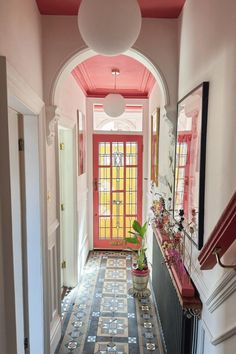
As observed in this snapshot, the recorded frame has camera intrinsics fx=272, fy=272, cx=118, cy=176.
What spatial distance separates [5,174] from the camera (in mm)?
1238

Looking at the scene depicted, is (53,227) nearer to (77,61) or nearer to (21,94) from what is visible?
(21,94)

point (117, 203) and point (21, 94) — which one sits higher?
point (21, 94)

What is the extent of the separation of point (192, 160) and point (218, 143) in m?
0.34

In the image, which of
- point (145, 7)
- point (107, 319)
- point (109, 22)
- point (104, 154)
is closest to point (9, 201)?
point (109, 22)

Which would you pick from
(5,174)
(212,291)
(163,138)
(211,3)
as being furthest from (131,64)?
(212,291)

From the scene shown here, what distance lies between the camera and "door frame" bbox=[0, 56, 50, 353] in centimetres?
123

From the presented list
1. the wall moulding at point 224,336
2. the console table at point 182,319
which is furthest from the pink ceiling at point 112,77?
the wall moulding at point 224,336

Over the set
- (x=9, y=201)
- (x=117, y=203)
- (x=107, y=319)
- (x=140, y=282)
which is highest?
(x=9, y=201)

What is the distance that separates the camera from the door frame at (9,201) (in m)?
1.23

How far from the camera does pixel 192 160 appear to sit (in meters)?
1.57

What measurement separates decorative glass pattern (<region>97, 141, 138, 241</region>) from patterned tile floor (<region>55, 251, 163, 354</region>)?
3.12 ft

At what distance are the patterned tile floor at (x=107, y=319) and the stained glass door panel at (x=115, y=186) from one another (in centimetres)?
91

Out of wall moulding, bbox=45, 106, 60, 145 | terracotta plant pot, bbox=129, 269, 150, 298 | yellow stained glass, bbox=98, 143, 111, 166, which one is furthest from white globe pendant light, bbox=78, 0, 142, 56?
yellow stained glass, bbox=98, 143, 111, 166

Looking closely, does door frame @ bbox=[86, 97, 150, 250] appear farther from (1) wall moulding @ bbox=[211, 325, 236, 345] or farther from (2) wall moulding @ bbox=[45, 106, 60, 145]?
(1) wall moulding @ bbox=[211, 325, 236, 345]
